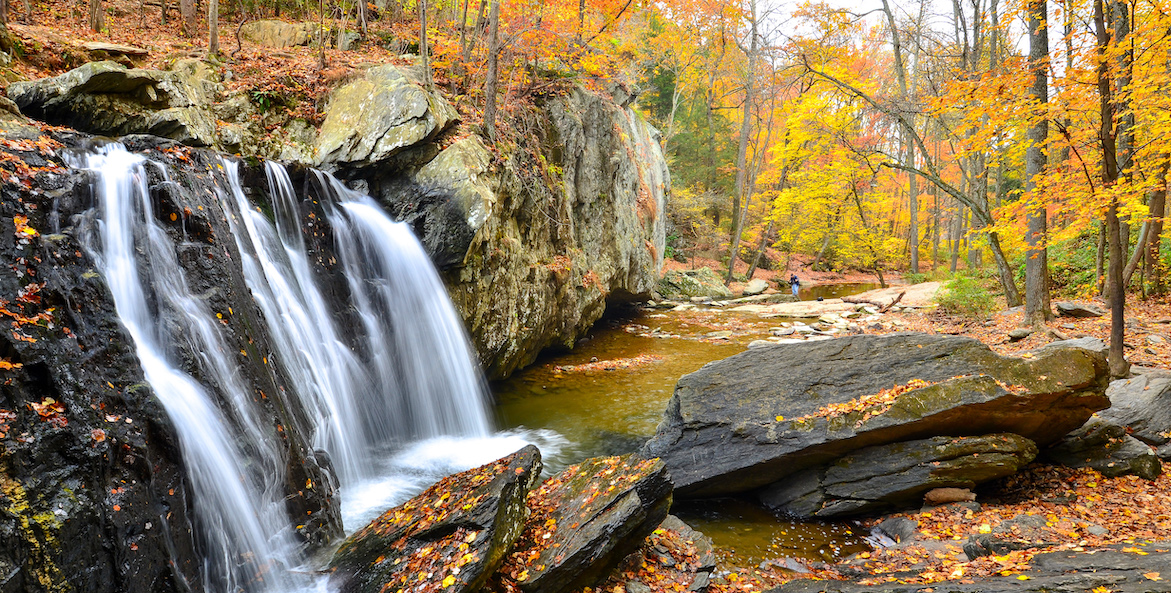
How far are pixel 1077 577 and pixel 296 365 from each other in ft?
21.8

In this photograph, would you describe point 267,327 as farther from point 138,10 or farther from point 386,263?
point 138,10

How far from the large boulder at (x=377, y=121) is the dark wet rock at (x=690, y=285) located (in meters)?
13.7

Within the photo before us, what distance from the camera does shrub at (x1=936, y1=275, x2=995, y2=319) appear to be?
12828 mm

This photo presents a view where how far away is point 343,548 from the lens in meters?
4.32

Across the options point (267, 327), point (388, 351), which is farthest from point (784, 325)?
point (267, 327)

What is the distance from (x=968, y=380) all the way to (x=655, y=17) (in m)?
24.1

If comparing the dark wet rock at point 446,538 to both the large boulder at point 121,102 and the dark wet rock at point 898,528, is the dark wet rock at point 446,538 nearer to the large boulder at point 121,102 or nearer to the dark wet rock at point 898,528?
the dark wet rock at point 898,528

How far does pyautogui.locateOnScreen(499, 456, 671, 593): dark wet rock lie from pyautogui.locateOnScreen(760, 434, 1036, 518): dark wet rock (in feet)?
6.48

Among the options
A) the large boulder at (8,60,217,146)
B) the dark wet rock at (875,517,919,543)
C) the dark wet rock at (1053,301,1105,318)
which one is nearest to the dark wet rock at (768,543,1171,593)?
the dark wet rock at (875,517,919,543)

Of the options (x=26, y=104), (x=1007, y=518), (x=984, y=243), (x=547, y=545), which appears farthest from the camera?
(x=984, y=243)

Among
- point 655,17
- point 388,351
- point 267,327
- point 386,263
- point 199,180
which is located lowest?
point 388,351

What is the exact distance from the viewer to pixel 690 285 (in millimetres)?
21641

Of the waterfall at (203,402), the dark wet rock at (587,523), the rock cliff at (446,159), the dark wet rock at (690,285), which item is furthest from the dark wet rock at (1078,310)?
the waterfall at (203,402)

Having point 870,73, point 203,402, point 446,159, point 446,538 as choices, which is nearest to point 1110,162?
point 446,538
